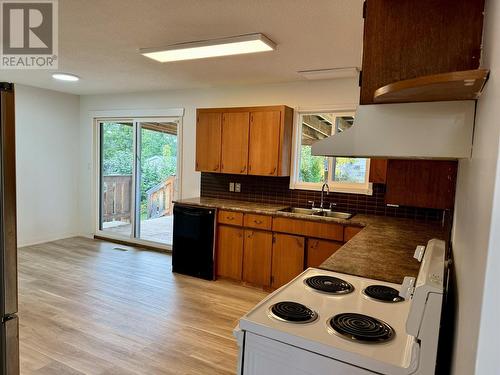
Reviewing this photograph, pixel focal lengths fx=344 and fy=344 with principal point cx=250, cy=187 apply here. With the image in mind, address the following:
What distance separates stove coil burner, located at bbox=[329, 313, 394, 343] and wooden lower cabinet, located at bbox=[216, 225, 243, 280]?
2736mm

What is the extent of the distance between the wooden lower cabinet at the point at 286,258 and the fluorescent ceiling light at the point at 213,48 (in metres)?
1.96

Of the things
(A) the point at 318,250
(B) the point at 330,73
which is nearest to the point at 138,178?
(A) the point at 318,250

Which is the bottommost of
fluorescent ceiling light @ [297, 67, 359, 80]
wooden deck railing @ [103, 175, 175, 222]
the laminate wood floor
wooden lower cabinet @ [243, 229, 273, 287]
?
the laminate wood floor

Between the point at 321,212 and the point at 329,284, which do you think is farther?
the point at 321,212

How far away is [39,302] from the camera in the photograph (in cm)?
344

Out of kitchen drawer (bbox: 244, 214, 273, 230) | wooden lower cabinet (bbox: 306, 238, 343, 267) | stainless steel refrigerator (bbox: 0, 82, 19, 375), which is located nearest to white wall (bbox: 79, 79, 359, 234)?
kitchen drawer (bbox: 244, 214, 273, 230)

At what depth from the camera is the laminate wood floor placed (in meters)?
2.51

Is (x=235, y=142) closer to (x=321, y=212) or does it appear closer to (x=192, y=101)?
(x=192, y=101)

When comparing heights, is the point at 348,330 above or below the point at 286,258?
above

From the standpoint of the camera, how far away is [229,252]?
→ 4156 mm

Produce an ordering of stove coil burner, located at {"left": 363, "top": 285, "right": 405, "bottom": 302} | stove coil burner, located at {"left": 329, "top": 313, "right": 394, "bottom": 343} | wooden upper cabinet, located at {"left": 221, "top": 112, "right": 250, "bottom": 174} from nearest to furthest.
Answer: stove coil burner, located at {"left": 329, "top": 313, "right": 394, "bottom": 343}, stove coil burner, located at {"left": 363, "top": 285, "right": 405, "bottom": 302}, wooden upper cabinet, located at {"left": 221, "top": 112, "right": 250, "bottom": 174}

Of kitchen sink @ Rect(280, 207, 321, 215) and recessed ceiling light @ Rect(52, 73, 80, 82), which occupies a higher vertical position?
recessed ceiling light @ Rect(52, 73, 80, 82)

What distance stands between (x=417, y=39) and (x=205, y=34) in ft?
6.57

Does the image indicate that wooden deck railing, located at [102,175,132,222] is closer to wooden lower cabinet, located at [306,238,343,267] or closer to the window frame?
the window frame
